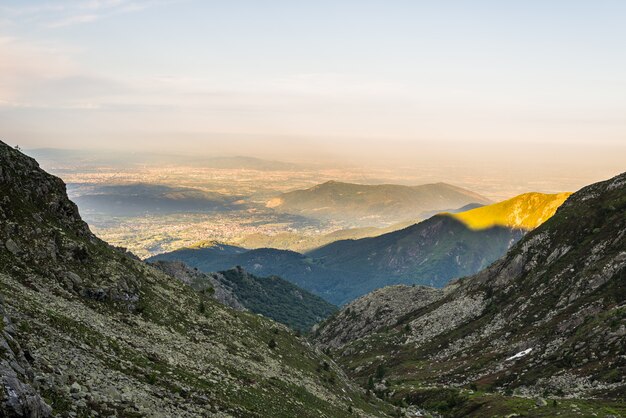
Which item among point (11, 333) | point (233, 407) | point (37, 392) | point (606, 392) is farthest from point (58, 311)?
point (606, 392)

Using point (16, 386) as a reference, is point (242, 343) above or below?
below

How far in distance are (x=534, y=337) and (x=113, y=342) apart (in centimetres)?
11023

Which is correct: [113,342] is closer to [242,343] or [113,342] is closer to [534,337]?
[242,343]

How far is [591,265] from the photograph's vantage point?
13762 centimetres

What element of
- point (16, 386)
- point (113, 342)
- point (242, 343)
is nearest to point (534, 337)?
point (242, 343)

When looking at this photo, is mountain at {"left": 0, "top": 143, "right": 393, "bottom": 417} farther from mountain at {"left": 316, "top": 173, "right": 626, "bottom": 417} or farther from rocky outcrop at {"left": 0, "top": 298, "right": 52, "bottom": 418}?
mountain at {"left": 316, "top": 173, "right": 626, "bottom": 417}

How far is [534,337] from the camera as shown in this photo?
12456 centimetres

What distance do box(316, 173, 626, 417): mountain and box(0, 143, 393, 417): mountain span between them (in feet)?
99.5

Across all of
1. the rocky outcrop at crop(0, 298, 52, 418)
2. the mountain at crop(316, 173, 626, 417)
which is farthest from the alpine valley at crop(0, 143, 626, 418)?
the mountain at crop(316, 173, 626, 417)

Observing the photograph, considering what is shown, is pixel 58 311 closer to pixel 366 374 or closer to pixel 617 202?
pixel 366 374

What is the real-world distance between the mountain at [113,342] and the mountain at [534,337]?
30322 mm

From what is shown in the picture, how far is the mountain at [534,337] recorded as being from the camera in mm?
92125

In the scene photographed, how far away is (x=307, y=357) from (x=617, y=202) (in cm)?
12008

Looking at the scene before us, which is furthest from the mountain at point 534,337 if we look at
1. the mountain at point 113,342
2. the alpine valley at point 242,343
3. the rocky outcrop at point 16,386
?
the rocky outcrop at point 16,386
